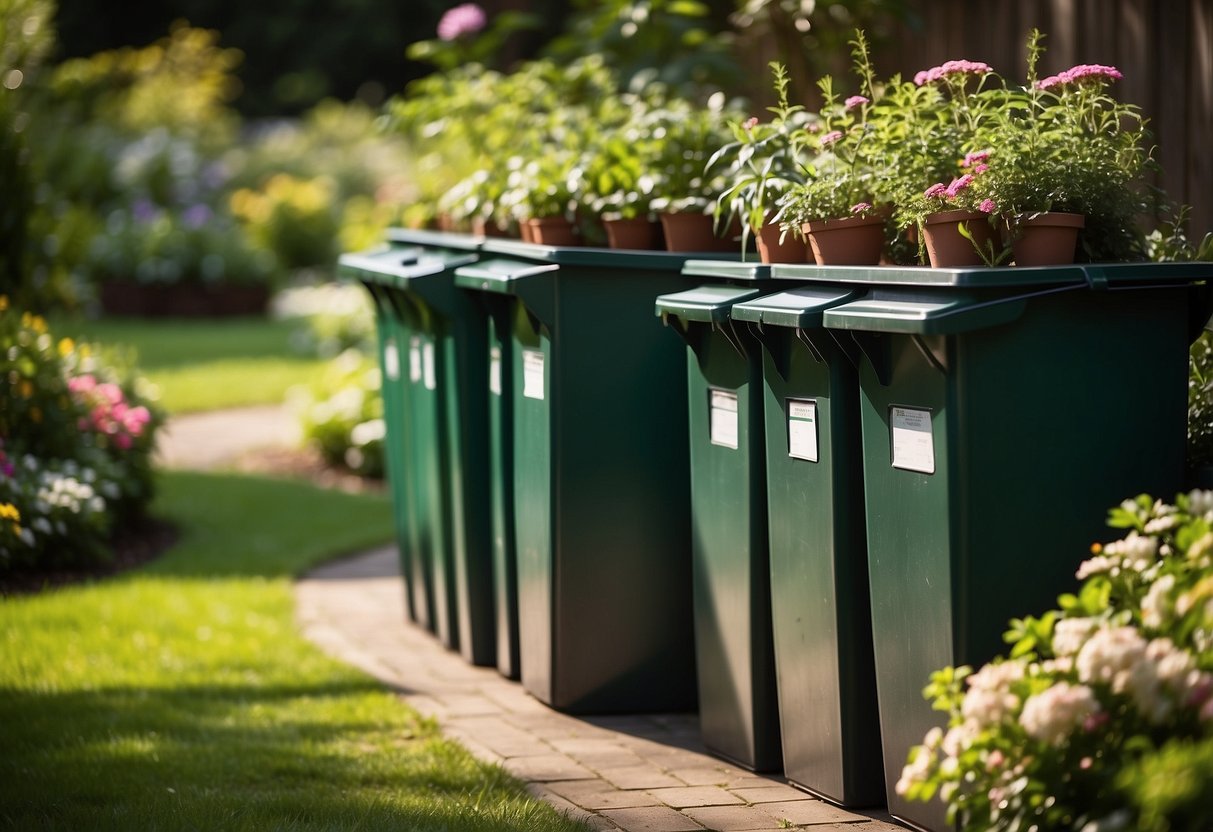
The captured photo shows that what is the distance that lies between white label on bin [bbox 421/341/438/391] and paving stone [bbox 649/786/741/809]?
2217 mm

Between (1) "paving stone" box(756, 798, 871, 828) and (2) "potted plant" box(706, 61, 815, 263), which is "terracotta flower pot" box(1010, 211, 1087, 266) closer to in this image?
(2) "potted plant" box(706, 61, 815, 263)

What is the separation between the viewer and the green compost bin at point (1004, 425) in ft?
11.2

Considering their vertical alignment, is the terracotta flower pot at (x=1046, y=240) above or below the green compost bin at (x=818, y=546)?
above

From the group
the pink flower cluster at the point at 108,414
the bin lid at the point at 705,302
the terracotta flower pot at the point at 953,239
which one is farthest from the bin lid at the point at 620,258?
the pink flower cluster at the point at 108,414

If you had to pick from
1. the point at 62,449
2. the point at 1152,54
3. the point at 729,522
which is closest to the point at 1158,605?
the point at 729,522

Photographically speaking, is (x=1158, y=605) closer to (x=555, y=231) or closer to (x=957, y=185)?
(x=957, y=185)

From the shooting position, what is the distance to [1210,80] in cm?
479

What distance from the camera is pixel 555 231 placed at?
17.8 ft

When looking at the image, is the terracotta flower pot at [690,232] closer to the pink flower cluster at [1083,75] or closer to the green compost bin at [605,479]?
the green compost bin at [605,479]

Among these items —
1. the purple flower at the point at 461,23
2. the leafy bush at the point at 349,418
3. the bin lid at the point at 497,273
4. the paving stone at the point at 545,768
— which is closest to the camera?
the paving stone at the point at 545,768

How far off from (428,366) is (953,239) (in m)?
2.80

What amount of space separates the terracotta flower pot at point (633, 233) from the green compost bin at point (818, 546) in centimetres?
109

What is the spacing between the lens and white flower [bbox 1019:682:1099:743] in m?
2.68

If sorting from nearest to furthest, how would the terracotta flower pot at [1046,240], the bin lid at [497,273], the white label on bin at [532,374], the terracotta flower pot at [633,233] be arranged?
1. the terracotta flower pot at [1046,240]
2. the bin lid at [497,273]
3. the white label on bin at [532,374]
4. the terracotta flower pot at [633,233]
